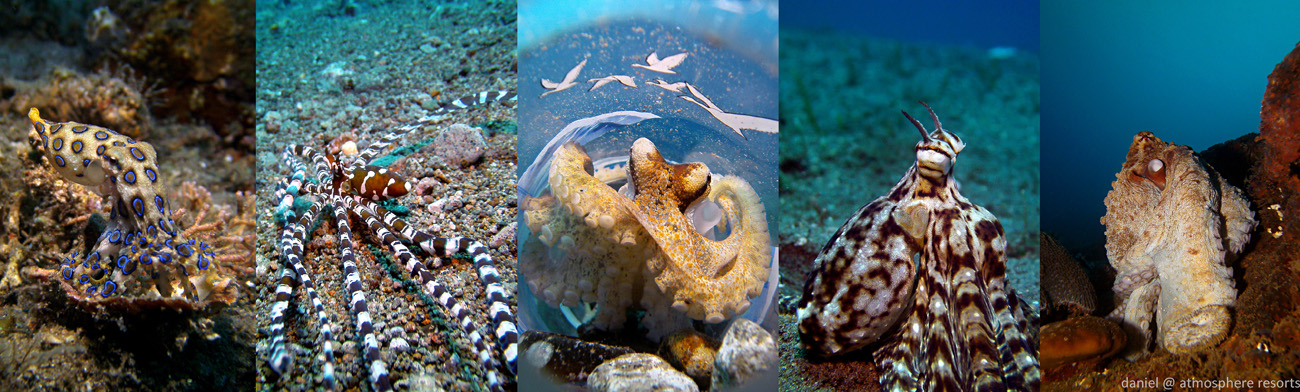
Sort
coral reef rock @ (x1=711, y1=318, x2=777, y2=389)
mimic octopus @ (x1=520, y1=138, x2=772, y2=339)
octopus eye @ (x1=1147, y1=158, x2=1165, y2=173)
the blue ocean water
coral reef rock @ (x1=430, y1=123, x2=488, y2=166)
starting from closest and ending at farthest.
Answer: mimic octopus @ (x1=520, y1=138, x2=772, y2=339)
coral reef rock @ (x1=711, y1=318, x2=777, y2=389)
octopus eye @ (x1=1147, y1=158, x2=1165, y2=173)
coral reef rock @ (x1=430, y1=123, x2=488, y2=166)
the blue ocean water

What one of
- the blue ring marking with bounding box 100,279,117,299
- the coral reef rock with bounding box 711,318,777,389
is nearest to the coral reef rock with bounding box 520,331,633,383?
the coral reef rock with bounding box 711,318,777,389

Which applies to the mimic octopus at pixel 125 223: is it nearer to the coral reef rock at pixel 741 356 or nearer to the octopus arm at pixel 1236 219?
the coral reef rock at pixel 741 356

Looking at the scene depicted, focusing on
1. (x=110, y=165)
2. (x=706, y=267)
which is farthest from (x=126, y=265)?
(x=706, y=267)

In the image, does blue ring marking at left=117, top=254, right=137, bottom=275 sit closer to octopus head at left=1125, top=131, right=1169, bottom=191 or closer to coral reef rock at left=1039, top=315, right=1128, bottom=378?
coral reef rock at left=1039, top=315, right=1128, bottom=378

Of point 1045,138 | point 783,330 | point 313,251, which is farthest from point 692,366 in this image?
point 1045,138

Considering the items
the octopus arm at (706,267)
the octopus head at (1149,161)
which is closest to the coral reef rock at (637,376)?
the octopus arm at (706,267)

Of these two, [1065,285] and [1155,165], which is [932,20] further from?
[1065,285]

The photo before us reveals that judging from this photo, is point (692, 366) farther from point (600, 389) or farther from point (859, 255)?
point (859, 255)
